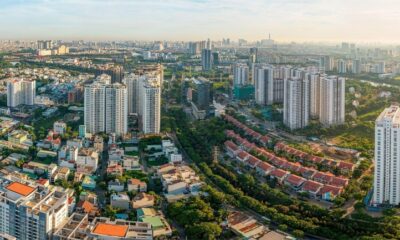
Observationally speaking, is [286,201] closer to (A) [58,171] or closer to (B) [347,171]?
(B) [347,171]

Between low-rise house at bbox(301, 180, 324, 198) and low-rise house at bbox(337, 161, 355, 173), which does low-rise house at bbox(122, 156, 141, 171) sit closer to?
low-rise house at bbox(301, 180, 324, 198)

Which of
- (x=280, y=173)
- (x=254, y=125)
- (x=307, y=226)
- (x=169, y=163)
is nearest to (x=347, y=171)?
(x=280, y=173)

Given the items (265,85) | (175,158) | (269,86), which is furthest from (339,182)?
(265,85)

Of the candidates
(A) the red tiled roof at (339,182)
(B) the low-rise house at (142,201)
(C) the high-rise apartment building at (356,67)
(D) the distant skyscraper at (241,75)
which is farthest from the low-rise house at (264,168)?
(C) the high-rise apartment building at (356,67)

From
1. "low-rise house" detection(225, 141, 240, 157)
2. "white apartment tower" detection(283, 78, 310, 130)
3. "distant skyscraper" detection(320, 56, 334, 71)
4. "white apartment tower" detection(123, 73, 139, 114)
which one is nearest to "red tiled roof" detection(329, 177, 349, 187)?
"low-rise house" detection(225, 141, 240, 157)

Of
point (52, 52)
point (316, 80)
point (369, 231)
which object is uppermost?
point (52, 52)
